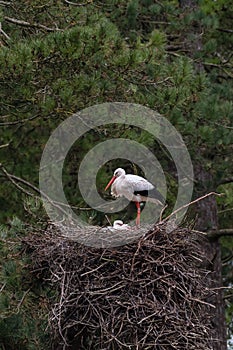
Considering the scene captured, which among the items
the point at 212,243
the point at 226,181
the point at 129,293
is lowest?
the point at 212,243

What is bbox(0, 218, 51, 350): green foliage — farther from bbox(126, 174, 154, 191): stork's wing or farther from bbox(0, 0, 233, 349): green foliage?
bbox(126, 174, 154, 191): stork's wing

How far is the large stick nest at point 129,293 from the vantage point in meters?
6.55

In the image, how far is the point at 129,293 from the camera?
6.68 metres

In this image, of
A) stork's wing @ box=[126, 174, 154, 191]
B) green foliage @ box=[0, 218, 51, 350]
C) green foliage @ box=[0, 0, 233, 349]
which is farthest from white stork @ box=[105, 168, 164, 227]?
green foliage @ box=[0, 218, 51, 350]

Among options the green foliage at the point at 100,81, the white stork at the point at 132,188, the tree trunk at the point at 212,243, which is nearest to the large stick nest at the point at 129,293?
the green foliage at the point at 100,81

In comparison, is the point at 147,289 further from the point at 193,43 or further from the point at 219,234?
the point at 193,43

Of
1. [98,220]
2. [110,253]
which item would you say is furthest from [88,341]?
[98,220]

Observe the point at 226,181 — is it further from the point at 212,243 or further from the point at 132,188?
the point at 132,188

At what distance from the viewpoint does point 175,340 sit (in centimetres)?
654

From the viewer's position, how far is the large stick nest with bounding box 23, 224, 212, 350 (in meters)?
6.55

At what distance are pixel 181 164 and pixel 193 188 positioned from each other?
33 cm

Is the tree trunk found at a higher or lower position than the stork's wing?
lower

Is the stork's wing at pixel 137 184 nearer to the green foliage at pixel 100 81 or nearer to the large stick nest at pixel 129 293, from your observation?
the green foliage at pixel 100 81

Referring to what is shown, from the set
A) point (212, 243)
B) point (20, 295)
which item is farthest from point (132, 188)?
point (212, 243)
